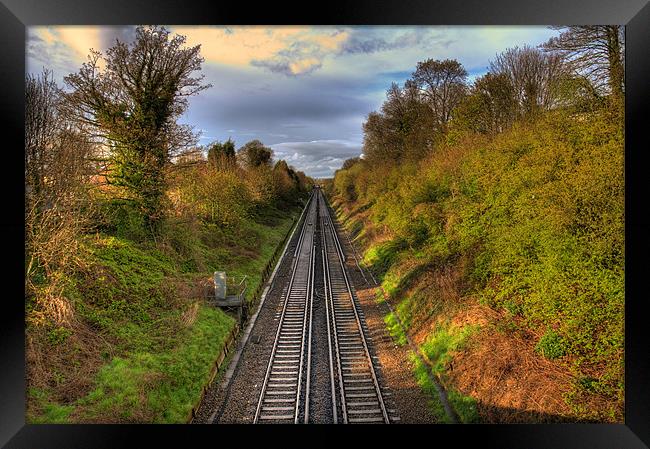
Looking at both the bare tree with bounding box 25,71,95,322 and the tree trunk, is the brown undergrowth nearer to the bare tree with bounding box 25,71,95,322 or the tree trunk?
the tree trunk

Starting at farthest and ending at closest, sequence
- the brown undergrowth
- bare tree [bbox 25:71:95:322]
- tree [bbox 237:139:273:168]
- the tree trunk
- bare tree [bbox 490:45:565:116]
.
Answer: tree [bbox 237:139:273:168]
bare tree [bbox 490:45:565:116]
bare tree [bbox 25:71:95:322]
the brown undergrowth
the tree trunk

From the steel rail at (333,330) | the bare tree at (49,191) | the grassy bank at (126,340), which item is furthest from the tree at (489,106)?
the bare tree at (49,191)

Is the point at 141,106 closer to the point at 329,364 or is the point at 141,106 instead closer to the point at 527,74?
the point at 329,364

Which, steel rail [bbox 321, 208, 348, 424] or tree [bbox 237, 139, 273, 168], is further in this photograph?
tree [bbox 237, 139, 273, 168]

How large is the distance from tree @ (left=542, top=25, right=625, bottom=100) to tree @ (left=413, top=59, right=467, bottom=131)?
7974mm

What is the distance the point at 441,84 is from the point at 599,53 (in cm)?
994

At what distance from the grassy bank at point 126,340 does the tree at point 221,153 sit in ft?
31.7

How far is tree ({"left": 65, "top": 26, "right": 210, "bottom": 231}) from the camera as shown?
34.6 ft

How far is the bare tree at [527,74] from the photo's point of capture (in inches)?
413

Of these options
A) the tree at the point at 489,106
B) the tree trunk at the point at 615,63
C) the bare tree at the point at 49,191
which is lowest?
the bare tree at the point at 49,191

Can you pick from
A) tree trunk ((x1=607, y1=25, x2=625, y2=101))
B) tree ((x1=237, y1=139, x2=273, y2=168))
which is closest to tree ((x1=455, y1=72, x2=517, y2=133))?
tree trunk ((x1=607, y1=25, x2=625, y2=101))

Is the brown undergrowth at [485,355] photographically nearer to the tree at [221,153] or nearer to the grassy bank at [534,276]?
the grassy bank at [534,276]

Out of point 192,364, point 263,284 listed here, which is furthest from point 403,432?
point 263,284

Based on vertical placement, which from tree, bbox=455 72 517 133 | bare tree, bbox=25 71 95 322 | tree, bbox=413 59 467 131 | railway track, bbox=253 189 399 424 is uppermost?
tree, bbox=413 59 467 131
